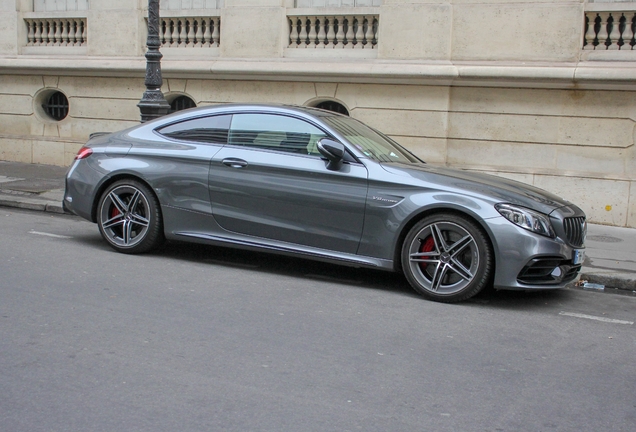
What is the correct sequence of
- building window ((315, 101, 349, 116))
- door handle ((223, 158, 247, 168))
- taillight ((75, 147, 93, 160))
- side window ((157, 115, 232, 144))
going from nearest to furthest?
1. door handle ((223, 158, 247, 168))
2. side window ((157, 115, 232, 144))
3. taillight ((75, 147, 93, 160))
4. building window ((315, 101, 349, 116))

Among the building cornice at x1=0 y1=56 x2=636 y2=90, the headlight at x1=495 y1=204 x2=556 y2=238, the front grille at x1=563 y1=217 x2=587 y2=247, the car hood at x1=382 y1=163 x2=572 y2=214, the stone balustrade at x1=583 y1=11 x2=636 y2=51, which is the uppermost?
the stone balustrade at x1=583 y1=11 x2=636 y2=51

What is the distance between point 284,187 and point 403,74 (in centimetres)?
635

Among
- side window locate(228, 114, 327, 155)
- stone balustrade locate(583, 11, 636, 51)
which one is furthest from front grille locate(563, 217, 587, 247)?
stone balustrade locate(583, 11, 636, 51)

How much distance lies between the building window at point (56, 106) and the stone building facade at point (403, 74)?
0.34 ft

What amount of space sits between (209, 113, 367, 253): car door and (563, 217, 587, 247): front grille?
5.70 ft

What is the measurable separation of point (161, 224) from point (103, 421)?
4.09 m

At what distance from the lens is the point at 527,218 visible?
648cm

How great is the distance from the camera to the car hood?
21.7ft

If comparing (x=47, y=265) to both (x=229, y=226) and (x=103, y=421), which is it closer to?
(x=229, y=226)

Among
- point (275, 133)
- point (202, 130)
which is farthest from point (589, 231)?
point (202, 130)

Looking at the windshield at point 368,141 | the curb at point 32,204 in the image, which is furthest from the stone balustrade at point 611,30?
the curb at point 32,204

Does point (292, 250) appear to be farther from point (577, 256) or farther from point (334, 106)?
point (334, 106)

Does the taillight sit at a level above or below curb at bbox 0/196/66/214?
above

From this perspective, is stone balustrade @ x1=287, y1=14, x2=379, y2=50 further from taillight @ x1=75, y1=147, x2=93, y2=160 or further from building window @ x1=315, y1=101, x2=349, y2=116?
taillight @ x1=75, y1=147, x2=93, y2=160
